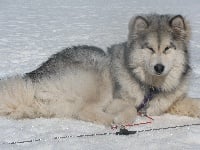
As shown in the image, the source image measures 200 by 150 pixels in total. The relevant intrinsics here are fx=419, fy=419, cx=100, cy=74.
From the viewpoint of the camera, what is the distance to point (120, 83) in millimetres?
4543

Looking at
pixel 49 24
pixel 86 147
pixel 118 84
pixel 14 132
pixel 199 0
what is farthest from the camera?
pixel 199 0

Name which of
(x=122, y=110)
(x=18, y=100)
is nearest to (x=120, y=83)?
(x=122, y=110)

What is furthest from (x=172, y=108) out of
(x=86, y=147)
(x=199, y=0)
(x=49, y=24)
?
(x=199, y=0)

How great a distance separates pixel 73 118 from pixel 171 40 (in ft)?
4.25

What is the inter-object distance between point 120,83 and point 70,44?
4406mm

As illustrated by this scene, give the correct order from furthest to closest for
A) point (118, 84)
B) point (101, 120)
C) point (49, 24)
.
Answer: point (49, 24) < point (118, 84) < point (101, 120)

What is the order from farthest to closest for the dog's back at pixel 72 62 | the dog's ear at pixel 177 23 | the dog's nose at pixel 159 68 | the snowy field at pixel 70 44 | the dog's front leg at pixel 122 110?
the dog's back at pixel 72 62 → the dog's ear at pixel 177 23 → the dog's front leg at pixel 122 110 → the dog's nose at pixel 159 68 → the snowy field at pixel 70 44

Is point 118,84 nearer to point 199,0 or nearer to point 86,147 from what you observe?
point 86,147

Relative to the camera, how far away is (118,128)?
410 centimetres

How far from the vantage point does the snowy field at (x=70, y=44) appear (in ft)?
12.1

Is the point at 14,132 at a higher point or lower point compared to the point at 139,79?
lower

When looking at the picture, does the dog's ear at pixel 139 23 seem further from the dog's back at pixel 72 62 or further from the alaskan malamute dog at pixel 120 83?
the dog's back at pixel 72 62

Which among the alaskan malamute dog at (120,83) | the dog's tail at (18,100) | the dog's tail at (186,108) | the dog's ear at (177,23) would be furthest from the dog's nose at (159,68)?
the dog's tail at (18,100)

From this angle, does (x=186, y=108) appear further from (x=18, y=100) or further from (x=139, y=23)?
(x=18, y=100)
